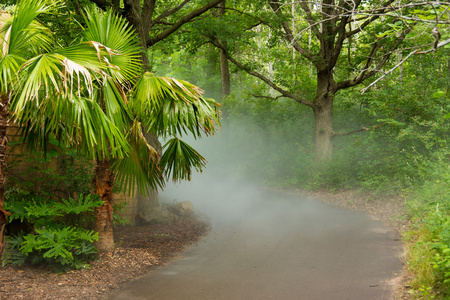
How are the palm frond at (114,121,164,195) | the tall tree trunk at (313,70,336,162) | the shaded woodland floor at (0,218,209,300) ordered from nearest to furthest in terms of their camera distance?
the shaded woodland floor at (0,218,209,300)
the palm frond at (114,121,164,195)
the tall tree trunk at (313,70,336,162)

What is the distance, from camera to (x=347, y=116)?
1725 centimetres

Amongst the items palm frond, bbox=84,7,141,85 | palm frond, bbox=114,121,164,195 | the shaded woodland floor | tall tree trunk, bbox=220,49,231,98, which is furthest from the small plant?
tall tree trunk, bbox=220,49,231,98

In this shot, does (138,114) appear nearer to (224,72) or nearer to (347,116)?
(347,116)

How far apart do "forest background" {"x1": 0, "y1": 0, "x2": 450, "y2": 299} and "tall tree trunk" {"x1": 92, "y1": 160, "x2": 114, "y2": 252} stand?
13.6 ft

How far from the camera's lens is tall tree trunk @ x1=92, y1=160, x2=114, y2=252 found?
7109 mm

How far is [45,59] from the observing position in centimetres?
493

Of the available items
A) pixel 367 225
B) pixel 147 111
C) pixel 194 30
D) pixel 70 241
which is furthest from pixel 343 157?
pixel 70 241

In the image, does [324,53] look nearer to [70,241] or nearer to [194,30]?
[194,30]

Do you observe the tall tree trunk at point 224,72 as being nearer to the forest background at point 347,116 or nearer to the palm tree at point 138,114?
the forest background at point 347,116

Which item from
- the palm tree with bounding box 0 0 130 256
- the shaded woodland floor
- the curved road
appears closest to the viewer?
the palm tree with bounding box 0 0 130 256

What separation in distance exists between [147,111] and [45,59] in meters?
2.22

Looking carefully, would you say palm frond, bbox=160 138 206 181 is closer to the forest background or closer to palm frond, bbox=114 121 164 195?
palm frond, bbox=114 121 164 195

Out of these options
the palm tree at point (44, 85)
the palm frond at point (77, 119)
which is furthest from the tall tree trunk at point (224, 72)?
the palm frond at point (77, 119)

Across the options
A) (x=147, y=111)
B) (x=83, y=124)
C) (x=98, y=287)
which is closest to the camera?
(x=83, y=124)
